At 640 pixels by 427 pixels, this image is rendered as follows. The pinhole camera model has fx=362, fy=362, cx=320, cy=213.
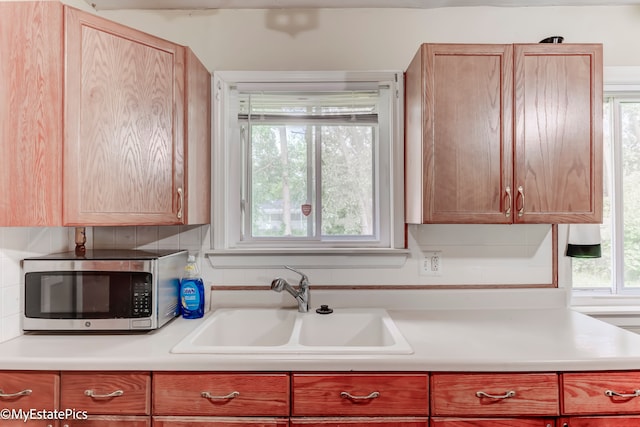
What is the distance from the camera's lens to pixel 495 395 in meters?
1.23

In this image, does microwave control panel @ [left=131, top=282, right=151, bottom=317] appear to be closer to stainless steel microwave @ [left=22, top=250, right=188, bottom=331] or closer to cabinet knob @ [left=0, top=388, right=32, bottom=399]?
stainless steel microwave @ [left=22, top=250, right=188, bottom=331]

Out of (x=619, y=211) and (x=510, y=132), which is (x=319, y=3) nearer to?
(x=510, y=132)

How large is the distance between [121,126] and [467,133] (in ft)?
4.60

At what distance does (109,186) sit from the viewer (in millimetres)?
1372

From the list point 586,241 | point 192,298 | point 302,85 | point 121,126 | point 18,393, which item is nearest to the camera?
point 18,393

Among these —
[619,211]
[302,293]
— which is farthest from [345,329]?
[619,211]

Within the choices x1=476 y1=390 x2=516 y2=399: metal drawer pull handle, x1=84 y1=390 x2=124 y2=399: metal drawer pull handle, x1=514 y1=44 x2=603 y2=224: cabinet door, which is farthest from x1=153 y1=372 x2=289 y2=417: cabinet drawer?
x1=514 y1=44 x2=603 y2=224: cabinet door

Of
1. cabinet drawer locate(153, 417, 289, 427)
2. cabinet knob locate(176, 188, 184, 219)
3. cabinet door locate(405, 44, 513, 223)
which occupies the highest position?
cabinet door locate(405, 44, 513, 223)

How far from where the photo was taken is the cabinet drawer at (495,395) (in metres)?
1.23

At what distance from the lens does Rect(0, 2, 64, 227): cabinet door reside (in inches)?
48.7

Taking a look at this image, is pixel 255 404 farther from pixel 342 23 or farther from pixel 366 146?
pixel 342 23

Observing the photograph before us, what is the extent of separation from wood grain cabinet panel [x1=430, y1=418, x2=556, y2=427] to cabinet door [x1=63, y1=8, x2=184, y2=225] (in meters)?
1.29

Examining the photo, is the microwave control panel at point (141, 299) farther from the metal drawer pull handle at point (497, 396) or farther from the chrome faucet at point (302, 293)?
the metal drawer pull handle at point (497, 396)

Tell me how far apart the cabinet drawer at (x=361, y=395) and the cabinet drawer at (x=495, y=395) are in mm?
62
